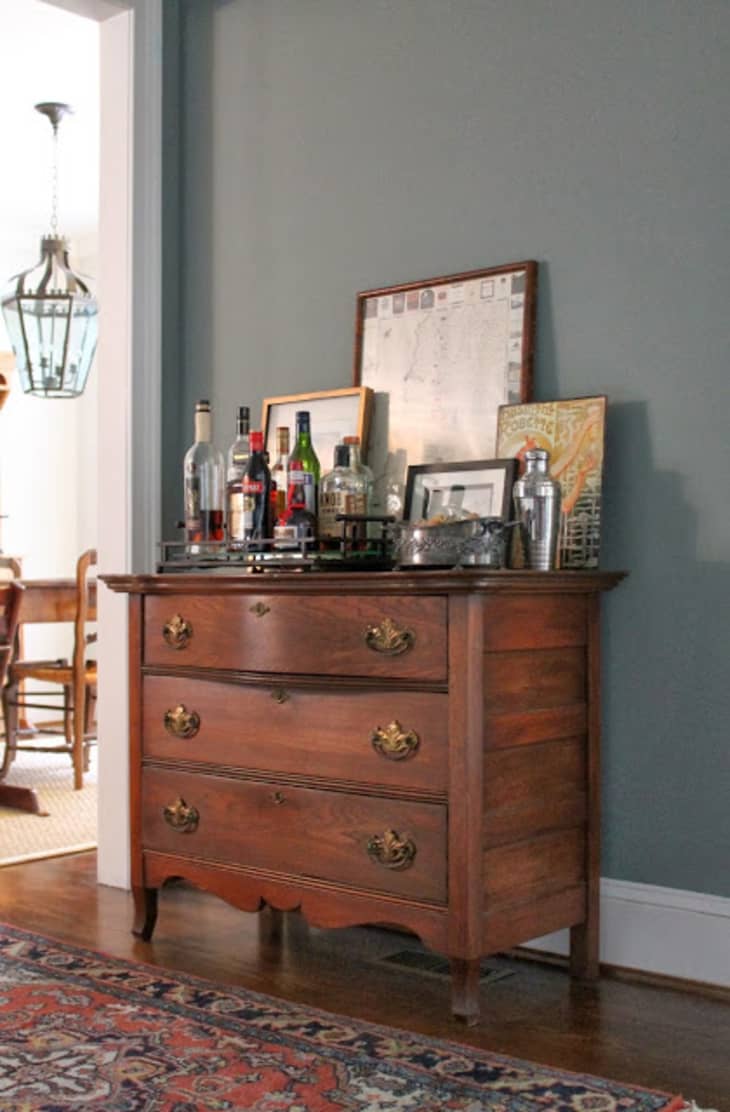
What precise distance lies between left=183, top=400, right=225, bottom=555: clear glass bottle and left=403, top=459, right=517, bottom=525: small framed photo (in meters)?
0.49

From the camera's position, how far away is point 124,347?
359 centimetres

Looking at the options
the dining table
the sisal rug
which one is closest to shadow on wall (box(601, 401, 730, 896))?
the sisal rug

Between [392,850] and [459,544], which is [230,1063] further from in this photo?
[459,544]

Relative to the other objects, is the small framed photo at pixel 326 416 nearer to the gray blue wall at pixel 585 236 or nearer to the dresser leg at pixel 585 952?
the gray blue wall at pixel 585 236

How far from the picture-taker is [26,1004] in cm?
251

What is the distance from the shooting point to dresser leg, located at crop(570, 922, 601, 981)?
8.88 ft

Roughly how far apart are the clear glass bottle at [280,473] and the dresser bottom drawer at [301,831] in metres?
0.65

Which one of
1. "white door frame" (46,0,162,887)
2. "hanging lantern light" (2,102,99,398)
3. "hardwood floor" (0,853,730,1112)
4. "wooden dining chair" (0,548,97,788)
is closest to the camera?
"hardwood floor" (0,853,730,1112)

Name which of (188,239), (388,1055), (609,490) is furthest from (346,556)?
(188,239)

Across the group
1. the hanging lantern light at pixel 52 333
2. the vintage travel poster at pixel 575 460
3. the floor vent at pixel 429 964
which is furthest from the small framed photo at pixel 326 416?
the hanging lantern light at pixel 52 333

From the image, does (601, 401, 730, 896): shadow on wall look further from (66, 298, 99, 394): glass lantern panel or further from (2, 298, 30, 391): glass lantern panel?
(2, 298, 30, 391): glass lantern panel

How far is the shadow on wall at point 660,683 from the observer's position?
2.66 metres

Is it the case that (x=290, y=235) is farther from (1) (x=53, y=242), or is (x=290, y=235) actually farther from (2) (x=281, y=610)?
(1) (x=53, y=242)

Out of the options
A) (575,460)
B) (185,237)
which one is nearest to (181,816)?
(575,460)
